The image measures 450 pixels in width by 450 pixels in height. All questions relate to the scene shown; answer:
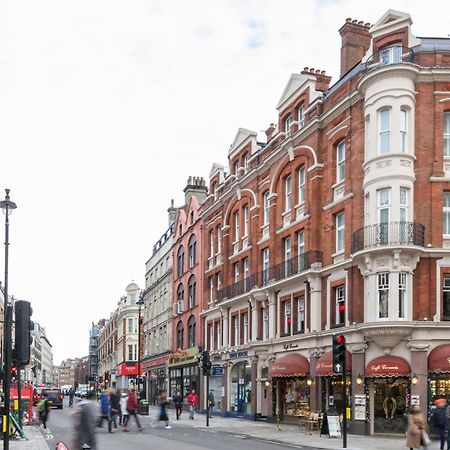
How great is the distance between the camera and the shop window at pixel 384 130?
31125mm

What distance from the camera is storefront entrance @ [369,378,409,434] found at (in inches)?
1190

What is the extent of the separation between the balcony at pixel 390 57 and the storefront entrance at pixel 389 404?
12583mm

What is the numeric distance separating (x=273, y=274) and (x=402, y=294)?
38.9ft

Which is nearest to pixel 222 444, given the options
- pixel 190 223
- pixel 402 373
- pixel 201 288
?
pixel 402 373

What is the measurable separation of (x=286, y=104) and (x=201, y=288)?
65.2 feet

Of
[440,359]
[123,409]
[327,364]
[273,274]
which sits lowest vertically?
[123,409]

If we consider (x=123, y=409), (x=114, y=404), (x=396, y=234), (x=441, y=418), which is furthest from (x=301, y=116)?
(x=441, y=418)

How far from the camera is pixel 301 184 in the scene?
39062 millimetres

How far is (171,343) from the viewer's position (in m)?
66.2

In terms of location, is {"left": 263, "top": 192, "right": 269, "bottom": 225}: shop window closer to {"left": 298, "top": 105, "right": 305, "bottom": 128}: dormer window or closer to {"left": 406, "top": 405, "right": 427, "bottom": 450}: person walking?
{"left": 298, "top": 105, "right": 305, "bottom": 128}: dormer window

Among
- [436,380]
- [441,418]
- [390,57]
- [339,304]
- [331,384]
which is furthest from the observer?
[331,384]

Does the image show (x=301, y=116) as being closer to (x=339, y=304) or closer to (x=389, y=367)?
(x=339, y=304)

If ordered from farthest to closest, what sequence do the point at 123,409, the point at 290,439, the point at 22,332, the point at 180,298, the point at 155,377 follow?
the point at 155,377 → the point at 180,298 → the point at 123,409 → the point at 290,439 → the point at 22,332

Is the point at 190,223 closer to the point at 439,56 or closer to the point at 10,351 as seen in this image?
the point at 439,56
